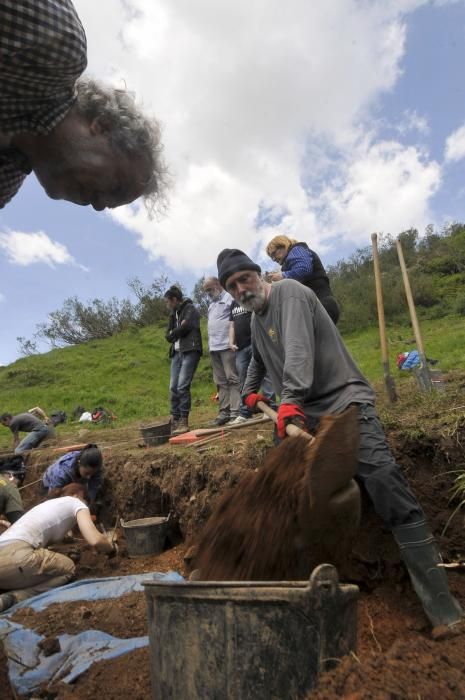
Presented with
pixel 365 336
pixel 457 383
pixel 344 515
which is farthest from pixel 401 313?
pixel 344 515

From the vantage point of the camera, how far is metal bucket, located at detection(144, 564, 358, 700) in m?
1.52

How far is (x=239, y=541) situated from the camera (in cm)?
204

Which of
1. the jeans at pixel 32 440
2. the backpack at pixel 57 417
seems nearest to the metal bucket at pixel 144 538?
the jeans at pixel 32 440

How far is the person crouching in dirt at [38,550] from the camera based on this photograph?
3.76 m

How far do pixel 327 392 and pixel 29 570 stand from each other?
2.85 metres

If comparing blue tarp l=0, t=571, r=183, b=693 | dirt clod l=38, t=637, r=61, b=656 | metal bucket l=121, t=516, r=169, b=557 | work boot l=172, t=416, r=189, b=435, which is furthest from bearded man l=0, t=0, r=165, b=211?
work boot l=172, t=416, r=189, b=435

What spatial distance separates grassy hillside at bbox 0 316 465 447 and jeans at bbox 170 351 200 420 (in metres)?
4.53

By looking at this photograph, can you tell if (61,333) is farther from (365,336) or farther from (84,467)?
(84,467)

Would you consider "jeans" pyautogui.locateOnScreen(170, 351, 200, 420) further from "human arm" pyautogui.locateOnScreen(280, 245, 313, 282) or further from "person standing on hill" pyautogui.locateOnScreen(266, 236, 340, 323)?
"human arm" pyautogui.locateOnScreen(280, 245, 313, 282)

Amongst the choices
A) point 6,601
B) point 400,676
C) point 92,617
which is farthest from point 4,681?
point 400,676

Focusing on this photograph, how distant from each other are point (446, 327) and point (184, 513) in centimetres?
1293

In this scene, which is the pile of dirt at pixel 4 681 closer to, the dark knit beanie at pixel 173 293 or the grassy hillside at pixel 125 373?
the dark knit beanie at pixel 173 293

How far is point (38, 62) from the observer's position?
1025 millimetres

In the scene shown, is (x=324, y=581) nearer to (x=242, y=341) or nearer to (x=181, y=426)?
(x=242, y=341)
